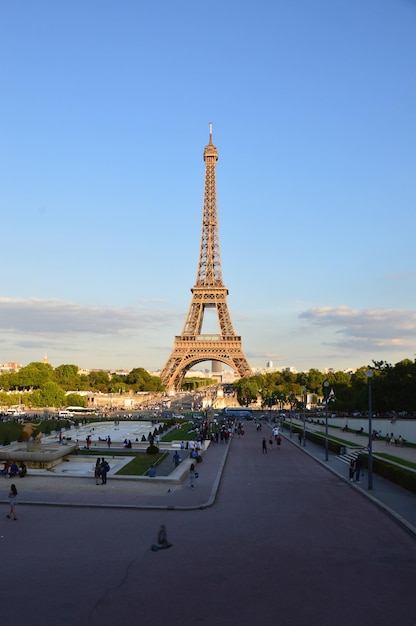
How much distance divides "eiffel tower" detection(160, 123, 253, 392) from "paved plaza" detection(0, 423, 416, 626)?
96999 mm

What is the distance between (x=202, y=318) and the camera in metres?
131

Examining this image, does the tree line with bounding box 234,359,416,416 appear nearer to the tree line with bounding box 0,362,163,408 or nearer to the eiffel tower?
the eiffel tower

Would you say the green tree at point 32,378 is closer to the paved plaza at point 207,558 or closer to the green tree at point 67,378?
the green tree at point 67,378

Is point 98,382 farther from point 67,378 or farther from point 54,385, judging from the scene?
point 54,385

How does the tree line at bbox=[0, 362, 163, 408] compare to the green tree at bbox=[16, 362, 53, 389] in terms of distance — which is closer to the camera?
the tree line at bbox=[0, 362, 163, 408]

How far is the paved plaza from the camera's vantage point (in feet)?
35.6

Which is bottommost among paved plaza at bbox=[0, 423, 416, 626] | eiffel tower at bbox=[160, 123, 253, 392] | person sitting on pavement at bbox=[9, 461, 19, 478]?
paved plaza at bbox=[0, 423, 416, 626]

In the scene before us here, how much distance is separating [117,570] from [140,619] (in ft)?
8.92

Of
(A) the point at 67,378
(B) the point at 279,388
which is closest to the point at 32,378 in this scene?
(A) the point at 67,378

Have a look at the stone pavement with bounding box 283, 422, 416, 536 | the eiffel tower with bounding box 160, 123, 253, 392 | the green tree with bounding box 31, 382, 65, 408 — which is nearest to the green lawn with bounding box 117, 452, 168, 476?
the stone pavement with bounding box 283, 422, 416, 536

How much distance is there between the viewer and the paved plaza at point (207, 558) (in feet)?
35.6

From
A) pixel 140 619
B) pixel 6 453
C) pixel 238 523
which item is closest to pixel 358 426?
pixel 6 453

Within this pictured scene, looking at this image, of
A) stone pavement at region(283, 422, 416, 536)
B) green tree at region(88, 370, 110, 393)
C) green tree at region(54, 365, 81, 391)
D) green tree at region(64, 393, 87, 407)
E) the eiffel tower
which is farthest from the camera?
green tree at region(88, 370, 110, 393)

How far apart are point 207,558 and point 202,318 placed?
117025 mm
